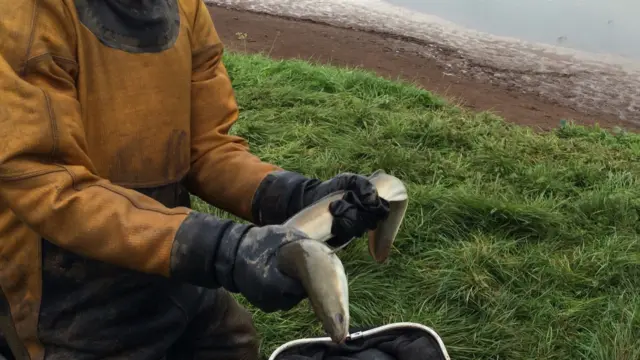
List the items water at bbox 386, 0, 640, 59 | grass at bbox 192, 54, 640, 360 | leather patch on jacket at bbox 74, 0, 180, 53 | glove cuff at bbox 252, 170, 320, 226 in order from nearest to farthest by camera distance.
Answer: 1. leather patch on jacket at bbox 74, 0, 180, 53
2. glove cuff at bbox 252, 170, 320, 226
3. grass at bbox 192, 54, 640, 360
4. water at bbox 386, 0, 640, 59

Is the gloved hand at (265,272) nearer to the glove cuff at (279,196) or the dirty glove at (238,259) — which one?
the dirty glove at (238,259)

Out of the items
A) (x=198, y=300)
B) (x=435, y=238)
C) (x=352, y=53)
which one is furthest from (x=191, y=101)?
(x=352, y=53)

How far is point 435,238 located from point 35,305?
228 cm

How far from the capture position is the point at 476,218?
3906 mm

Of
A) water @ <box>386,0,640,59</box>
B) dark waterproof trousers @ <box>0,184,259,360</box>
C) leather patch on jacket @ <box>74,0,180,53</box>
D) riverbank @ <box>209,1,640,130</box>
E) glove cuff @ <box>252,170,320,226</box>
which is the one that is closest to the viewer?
leather patch on jacket @ <box>74,0,180,53</box>

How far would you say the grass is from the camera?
10.3 ft

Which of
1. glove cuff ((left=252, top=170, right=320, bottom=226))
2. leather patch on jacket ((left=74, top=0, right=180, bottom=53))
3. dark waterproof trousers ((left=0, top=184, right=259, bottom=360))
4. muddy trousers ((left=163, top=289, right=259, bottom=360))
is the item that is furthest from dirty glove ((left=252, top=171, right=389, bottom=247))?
leather patch on jacket ((left=74, top=0, right=180, bottom=53))

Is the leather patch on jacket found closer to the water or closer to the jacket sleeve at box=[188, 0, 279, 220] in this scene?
the jacket sleeve at box=[188, 0, 279, 220]

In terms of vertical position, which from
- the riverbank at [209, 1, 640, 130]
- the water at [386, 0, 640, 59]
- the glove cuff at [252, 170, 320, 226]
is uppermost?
the glove cuff at [252, 170, 320, 226]

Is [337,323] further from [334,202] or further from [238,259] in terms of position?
[334,202]

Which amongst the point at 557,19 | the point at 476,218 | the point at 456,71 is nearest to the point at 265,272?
the point at 476,218

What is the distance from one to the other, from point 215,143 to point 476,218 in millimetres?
2070

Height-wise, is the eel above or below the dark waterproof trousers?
above

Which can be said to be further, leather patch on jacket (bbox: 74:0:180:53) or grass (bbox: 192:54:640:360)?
grass (bbox: 192:54:640:360)
